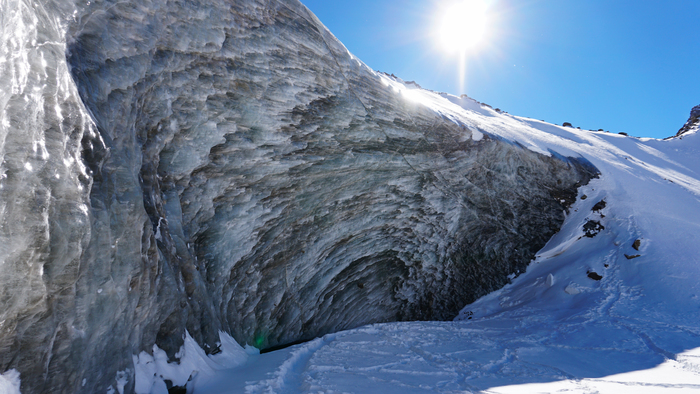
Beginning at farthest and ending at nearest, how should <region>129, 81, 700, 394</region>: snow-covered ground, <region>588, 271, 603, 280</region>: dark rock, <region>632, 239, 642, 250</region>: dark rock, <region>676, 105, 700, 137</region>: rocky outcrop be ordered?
1. <region>676, 105, 700, 137</region>: rocky outcrop
2. <region>632, 239, 642, 250</region>: dark rock
3. <region>588, 271, 603, 280</region>: dark rock
4. <region>129, 81, 700, 394</region>: snow-covered ground

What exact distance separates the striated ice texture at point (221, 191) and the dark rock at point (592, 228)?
961 millimetres

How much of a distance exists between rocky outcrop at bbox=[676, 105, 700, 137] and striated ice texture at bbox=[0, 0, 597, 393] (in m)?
11.9

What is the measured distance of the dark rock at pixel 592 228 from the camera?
414 inches

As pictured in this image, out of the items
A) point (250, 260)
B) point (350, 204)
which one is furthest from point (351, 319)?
point (250, 260)

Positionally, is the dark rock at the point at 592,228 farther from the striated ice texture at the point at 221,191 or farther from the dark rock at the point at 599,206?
the striated ice texture at the point at 221,191

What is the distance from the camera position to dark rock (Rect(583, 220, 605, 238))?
34.5 feet

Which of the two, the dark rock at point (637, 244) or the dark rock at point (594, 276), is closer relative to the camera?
the dark rock at point (594, 276)

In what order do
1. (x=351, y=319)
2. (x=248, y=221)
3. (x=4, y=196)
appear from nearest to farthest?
(x=4, y=196)
(x=248, y=221)
(x=351, y=319)

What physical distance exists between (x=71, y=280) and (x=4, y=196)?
963 millimetres

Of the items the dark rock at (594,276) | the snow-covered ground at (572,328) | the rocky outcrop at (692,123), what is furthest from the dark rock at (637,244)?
the rocky outcrop at (692,123)

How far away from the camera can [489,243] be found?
1151cm

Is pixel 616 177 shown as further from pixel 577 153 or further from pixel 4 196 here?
pixel 4 196

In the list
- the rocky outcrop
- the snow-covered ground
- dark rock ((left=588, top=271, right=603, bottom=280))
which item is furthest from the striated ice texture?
the rocky outcrop

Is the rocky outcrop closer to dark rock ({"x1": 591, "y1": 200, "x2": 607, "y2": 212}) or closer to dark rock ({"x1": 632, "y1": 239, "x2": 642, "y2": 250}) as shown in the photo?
dark rock ({"x1": 591, "y1": 200, "x2": 607, "y2": 212})
